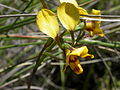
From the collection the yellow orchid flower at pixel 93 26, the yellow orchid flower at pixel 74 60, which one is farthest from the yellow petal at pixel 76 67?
the yellow orchid flower at pixel 93 26

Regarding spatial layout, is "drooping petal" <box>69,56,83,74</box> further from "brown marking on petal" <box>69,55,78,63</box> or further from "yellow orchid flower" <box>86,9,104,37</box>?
"yellow orchid flower" <box>86,9,104,37</box>

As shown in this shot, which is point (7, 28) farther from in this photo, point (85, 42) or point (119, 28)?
point (119, 28)

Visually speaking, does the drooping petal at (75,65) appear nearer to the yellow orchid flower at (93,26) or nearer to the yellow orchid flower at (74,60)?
the yellow orchid flower at (74,60)

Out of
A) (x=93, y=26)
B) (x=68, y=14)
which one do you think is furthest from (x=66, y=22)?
(x=93, y=26)

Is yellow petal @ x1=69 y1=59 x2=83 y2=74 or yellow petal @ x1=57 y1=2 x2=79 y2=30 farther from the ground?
yellow petal @ x1=57 y1=2 x2=79 y2=30

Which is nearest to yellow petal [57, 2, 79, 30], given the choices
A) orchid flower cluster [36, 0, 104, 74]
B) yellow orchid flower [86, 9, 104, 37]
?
orchid flower cluster [36, 0, 104, 74]

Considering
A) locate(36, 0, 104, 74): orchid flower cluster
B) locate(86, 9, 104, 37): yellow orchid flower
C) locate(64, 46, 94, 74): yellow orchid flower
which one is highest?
locate(36, 0, 104, 74): orchid flower cluster

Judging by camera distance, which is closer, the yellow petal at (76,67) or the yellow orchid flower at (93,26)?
the yellow petal at (76,67)
